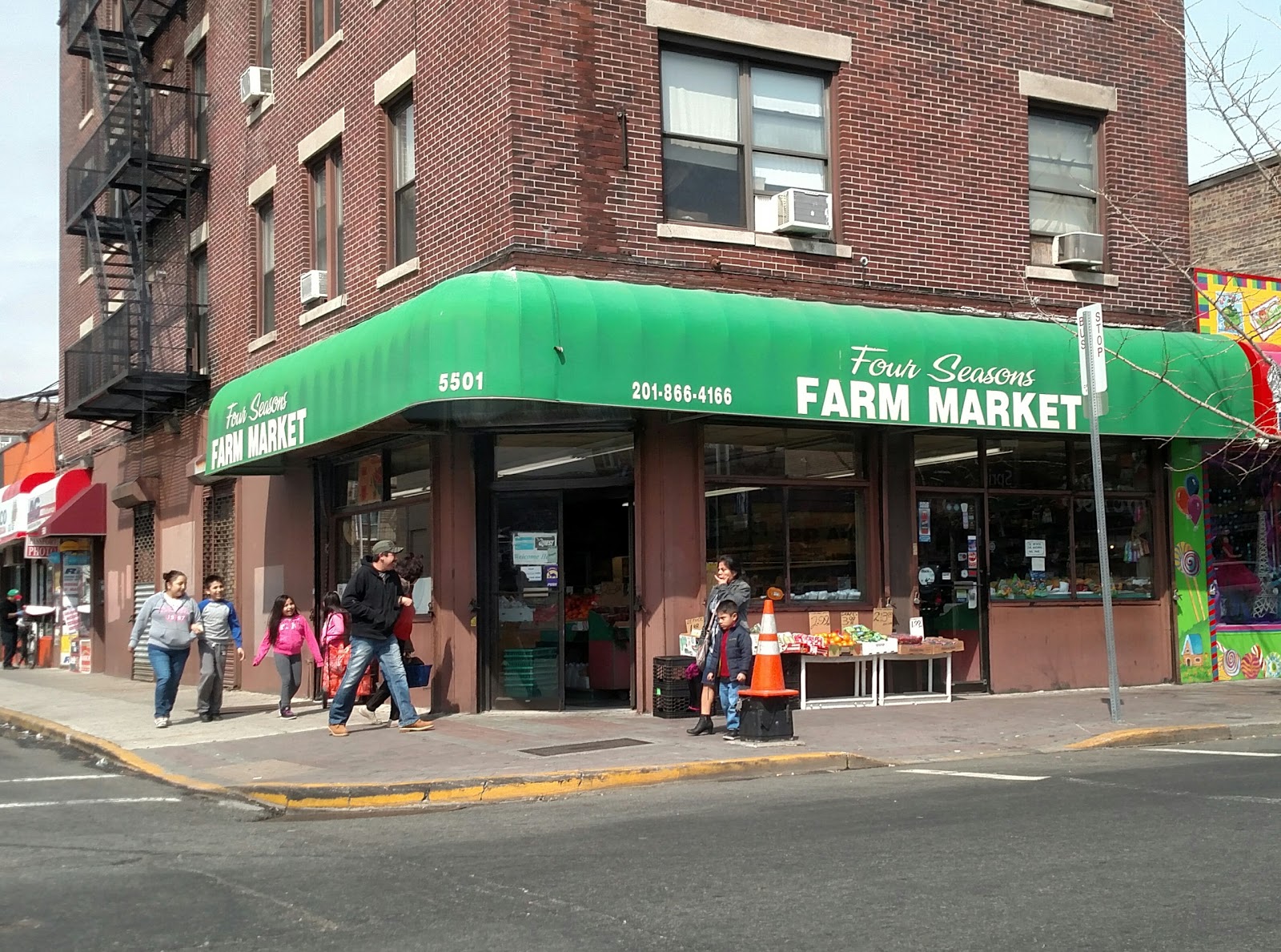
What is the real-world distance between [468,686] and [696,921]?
866 centimetres

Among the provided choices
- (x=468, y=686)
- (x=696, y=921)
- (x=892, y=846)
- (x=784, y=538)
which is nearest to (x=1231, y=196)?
(x=784, y=538)

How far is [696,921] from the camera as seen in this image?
5.68 meters

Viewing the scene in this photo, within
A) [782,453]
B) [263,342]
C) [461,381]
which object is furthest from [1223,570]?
[263,342]

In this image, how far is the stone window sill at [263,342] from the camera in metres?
18.7

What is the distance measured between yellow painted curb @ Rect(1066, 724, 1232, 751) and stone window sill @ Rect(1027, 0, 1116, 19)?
353 inches

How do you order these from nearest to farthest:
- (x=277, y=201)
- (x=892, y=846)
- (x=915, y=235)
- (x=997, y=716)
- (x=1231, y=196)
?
(x=892, y=846), (x=997, y=716), (x=915, y=235), (x=277, y=201), (x=1231, y=196)

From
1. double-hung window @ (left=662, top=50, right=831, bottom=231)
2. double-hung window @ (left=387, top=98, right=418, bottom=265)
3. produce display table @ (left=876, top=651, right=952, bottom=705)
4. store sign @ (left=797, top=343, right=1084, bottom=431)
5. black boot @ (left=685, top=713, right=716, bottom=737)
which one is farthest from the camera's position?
double-hung window @ (left=387, top=98, right=418, bottom=265)

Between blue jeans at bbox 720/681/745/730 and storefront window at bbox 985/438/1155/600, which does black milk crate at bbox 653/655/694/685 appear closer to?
blue jeans at bbox 720/681/745/730

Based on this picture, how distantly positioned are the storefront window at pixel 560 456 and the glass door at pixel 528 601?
0.27 meters

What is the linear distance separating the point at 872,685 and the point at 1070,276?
5569 mm

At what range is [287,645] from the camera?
15.3 m

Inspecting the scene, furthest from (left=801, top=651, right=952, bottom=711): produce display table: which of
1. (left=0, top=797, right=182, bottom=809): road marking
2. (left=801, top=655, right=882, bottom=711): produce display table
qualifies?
(left=0, top=797, right=182, bottom=809): road marking

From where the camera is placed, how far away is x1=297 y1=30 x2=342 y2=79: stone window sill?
17016 millimetres

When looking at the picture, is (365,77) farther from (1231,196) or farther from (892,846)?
(1231,196)
